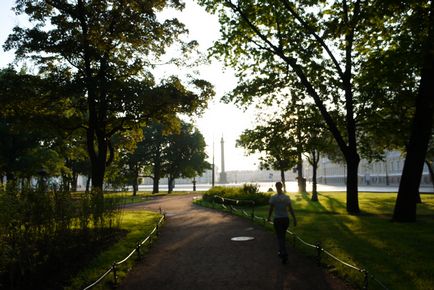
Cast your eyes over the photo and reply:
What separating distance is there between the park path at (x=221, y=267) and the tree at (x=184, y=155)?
163 feet

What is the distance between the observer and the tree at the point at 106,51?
18.1 metres

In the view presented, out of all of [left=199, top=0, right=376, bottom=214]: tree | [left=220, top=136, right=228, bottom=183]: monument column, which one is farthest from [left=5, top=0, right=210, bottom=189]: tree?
[left=220, top=136, right=228, bottom=183]: monument column

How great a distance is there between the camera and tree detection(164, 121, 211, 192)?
211 ft

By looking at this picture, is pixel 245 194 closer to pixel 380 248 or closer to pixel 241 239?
pixel 241 239

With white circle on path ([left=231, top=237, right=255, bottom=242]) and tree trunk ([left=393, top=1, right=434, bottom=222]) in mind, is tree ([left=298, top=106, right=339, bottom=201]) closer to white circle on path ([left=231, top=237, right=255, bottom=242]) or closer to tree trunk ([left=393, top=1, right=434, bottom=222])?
tree trunk ([left=393, top=1, right=434, bottom=222])

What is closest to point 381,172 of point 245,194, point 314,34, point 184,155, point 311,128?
point 184,155

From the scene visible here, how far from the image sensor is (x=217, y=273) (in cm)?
916

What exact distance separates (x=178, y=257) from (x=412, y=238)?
24.0 ft

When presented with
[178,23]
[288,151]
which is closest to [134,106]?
[178,23]

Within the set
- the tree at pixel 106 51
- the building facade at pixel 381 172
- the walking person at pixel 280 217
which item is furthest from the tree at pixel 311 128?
the building facade at pixel 381 172

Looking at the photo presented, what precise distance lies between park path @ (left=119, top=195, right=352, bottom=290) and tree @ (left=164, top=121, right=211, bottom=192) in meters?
49.6

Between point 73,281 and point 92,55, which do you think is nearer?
point 73,281

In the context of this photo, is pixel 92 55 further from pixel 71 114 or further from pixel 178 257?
pixel 178 257

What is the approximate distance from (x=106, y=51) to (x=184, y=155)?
4575 cm
